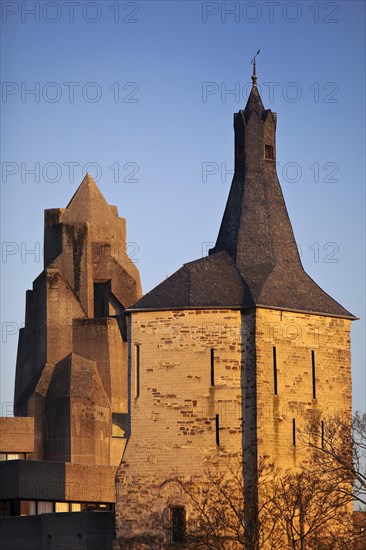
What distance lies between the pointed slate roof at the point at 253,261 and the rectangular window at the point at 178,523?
6.36 m

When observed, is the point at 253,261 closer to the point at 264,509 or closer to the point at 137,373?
the point at 137,373

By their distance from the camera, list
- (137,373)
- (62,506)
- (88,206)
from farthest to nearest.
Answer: (88,206) → (62,506) → (137,373)

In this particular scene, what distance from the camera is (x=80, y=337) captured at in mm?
76750

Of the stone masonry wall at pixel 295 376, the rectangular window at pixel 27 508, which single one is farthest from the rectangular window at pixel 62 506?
the stone masonry wall at pixel 295 376

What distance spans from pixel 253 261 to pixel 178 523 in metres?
8.95

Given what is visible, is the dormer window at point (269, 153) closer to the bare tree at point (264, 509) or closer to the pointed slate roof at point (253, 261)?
the pointed slate roof at point (253, 261)

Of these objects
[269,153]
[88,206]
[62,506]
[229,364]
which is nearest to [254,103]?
[269,153]

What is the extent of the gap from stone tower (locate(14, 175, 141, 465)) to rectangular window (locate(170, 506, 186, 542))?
24506 mm

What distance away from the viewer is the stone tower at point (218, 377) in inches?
1901

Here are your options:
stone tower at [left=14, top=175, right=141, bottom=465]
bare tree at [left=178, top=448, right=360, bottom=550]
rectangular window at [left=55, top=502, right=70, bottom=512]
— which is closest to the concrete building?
bare tree at [left=178, top=448, right=360, bottom=550]

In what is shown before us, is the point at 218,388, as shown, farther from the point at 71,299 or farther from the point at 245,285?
the point at 71,299

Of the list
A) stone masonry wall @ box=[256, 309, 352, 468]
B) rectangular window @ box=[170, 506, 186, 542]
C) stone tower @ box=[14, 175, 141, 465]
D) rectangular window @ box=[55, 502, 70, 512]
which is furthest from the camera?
stone tower @ box=[14, 175, 141, 465]

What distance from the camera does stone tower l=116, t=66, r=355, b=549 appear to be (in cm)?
4828

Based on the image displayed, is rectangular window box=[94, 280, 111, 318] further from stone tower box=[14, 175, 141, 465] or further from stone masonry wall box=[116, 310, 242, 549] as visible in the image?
stone masonry wall box=[116, 310, 242, 549]
